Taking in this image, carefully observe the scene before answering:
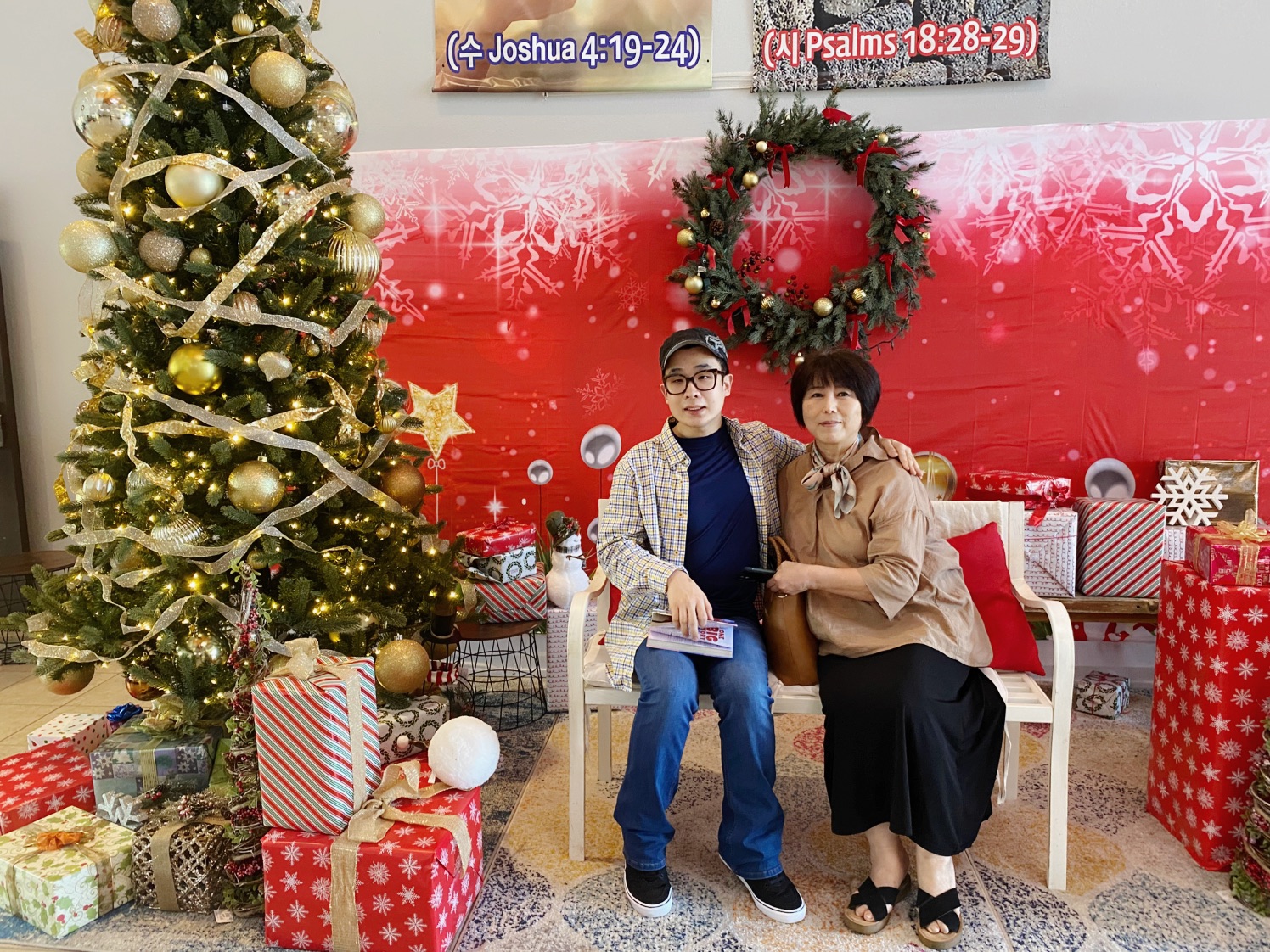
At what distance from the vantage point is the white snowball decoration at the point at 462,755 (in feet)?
5.90

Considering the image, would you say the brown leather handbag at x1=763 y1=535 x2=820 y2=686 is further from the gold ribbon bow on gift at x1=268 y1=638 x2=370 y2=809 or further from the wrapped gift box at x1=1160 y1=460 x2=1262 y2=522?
the wrapped gift box at x1=1160 y1=460 x2=1262 y2=522

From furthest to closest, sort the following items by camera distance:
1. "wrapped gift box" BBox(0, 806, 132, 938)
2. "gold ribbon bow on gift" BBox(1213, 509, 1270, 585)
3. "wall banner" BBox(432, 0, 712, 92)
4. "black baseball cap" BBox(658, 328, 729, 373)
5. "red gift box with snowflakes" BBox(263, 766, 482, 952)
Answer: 1. "wall banner" BBox(432, 0, 712, 92)
2. "black baseball cap" BBox(658, 328, 729, 373)
3. "gold ribbon bow on gift" BBox(1213, 509, 1270, 585)
4. "wrapped gift box" BBox(0, 806, 132, 938)
5. "red gift box with snowflakes" BBox(263, 766, 482, 952)

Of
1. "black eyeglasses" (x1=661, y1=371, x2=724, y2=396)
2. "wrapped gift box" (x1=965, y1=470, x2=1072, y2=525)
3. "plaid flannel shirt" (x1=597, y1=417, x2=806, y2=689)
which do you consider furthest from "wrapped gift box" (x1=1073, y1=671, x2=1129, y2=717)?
"black eyeglasses" (x1=661, y1=371, x2=724, y2=396)

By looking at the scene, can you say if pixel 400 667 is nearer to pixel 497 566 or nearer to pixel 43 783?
pixel 497 566

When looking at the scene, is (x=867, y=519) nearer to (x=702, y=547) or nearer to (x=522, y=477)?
(x=702, y=547)

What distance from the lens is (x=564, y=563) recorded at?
9.53ft

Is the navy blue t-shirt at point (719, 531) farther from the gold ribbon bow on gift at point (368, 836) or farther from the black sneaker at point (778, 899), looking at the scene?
the gold ribbon bow on gift at point (368, 836)

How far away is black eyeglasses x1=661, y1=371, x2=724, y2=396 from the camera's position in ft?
6.44

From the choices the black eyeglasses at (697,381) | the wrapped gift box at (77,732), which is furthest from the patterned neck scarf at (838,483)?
the wrapped gift box at (77,732)

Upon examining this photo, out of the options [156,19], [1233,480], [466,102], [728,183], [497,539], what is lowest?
[497,539]

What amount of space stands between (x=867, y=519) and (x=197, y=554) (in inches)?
68.9

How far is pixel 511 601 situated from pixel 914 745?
154 cm

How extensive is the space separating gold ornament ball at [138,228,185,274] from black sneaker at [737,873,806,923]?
2138 mm

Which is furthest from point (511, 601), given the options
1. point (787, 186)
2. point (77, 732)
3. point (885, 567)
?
point (787, 186)
